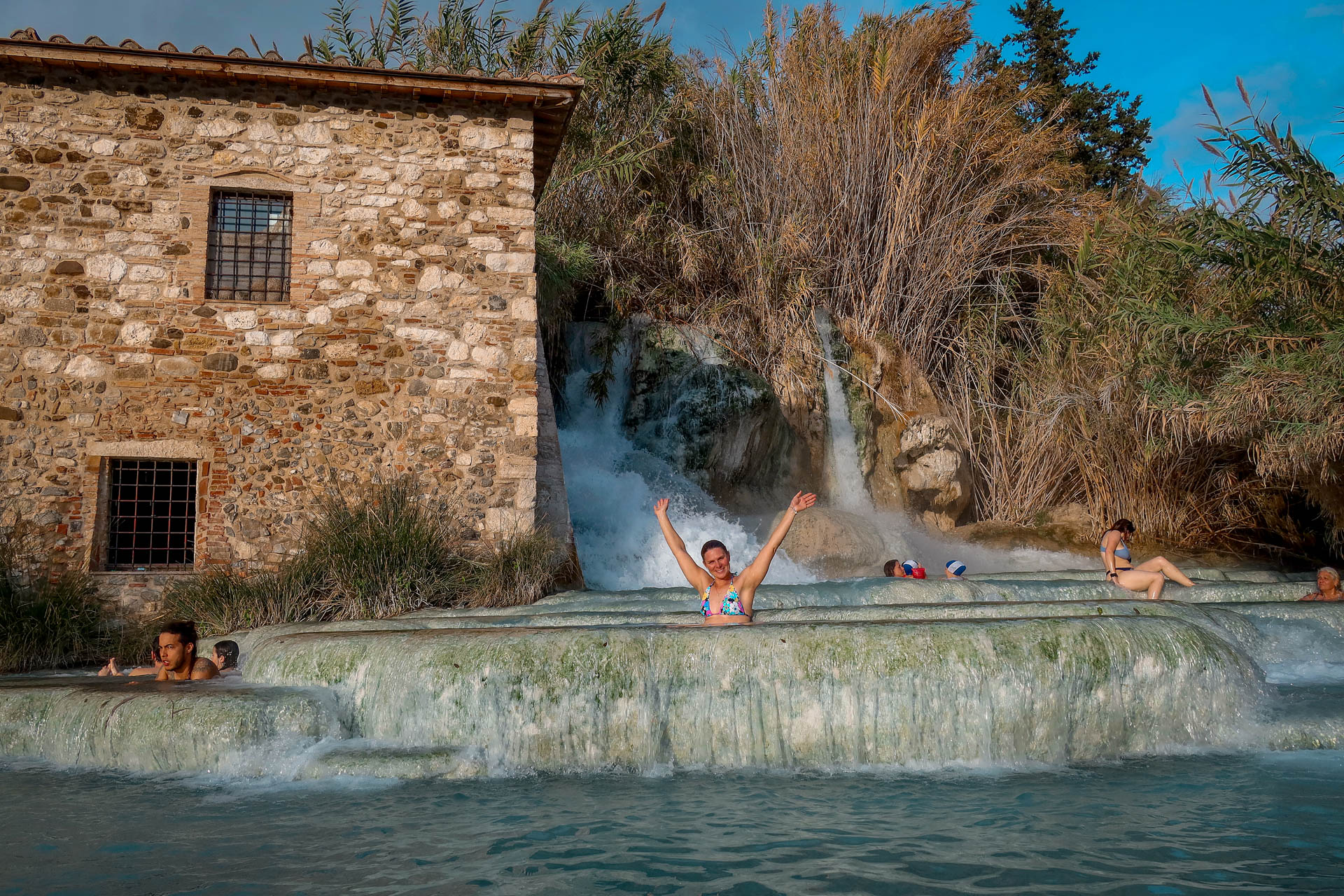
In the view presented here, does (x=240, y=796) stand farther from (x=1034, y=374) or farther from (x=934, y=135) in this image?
(x=934, y=135)

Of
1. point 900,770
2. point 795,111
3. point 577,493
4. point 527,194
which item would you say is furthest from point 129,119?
point 795,111

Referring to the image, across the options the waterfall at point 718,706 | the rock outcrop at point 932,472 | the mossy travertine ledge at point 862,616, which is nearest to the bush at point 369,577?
the mossy travertine ledge at point 862,616

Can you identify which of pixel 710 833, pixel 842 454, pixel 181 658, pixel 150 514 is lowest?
pixel 710 833

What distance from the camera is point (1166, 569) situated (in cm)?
915

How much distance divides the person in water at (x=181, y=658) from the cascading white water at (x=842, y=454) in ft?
30.4

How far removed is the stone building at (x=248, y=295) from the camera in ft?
30.4

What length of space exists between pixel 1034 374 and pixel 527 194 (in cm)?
826

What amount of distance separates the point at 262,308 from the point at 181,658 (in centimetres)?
Answer: 402

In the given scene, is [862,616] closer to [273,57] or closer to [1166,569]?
[1166,569]

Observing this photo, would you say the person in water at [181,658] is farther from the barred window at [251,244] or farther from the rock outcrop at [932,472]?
the rock outcrop at [932,472]

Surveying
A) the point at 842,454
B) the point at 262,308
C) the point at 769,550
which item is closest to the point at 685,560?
the point at 769,550

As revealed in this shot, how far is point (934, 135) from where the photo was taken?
15914 millimetres

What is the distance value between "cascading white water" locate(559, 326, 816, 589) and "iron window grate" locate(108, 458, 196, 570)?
13.3 ft

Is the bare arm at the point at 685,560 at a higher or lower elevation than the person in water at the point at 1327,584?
higher
